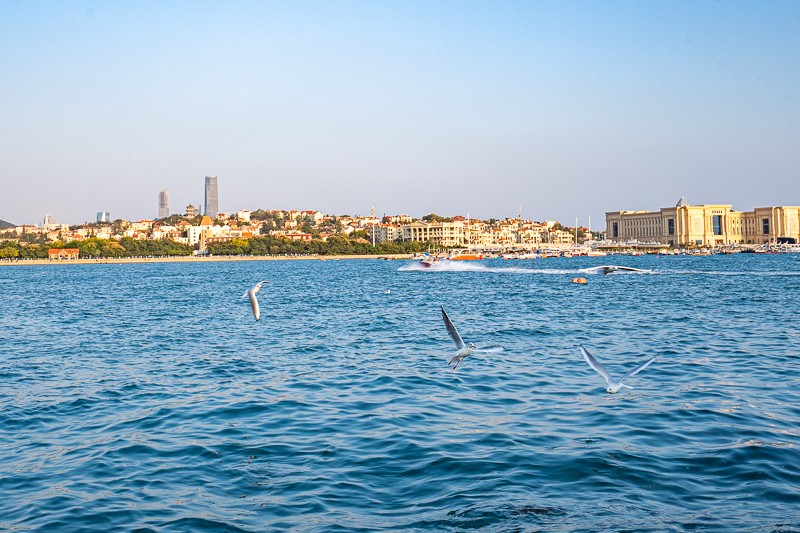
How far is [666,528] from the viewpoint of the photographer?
18.6ft

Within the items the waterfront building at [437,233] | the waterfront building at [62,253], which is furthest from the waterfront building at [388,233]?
the waterfront building at [62,253]

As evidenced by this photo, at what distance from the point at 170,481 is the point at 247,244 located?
13913cm

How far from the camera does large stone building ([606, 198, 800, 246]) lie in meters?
157

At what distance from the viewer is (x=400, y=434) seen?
8375mm

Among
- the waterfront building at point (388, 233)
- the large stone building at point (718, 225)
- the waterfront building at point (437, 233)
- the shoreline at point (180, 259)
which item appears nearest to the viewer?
the shoreline at point (180, 259)

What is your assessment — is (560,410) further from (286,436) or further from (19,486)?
(19,486)

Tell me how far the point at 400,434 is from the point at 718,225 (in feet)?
563

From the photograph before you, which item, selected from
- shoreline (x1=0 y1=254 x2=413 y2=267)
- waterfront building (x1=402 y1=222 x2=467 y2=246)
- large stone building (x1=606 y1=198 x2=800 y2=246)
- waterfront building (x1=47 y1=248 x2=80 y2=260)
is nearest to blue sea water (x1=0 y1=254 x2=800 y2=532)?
shoreline (x1=0 y1=254 x2=413 y2=267)

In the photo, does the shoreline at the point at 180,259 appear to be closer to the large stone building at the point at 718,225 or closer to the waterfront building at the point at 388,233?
the waterfront building at the point at 388,233

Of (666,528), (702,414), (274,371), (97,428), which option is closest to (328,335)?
(274,371)

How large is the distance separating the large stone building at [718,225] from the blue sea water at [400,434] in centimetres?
15403

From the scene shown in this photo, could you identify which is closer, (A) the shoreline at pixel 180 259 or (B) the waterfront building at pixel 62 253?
(A) the shoreline at pixel 180 259

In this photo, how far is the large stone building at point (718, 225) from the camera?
515 feet

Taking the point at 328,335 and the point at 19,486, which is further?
the point at 328,335
